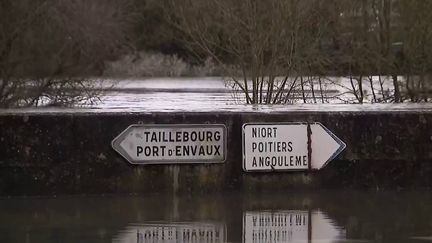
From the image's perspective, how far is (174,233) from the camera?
8211 millimetres

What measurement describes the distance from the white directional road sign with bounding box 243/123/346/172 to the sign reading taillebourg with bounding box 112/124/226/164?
13.8 inches

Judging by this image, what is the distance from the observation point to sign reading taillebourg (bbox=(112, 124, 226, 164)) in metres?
10.3

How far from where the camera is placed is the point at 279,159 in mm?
10594

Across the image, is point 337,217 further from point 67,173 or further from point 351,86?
point 351,86

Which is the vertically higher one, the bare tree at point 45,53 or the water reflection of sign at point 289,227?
the bare tree at point 45,53

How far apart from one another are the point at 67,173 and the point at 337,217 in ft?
10.6

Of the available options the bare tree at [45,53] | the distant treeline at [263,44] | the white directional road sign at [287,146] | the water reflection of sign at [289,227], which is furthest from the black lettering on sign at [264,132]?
the bare tree at [45,53]

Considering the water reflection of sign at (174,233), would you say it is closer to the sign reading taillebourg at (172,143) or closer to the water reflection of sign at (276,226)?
the water reflection of sign at (276,226)

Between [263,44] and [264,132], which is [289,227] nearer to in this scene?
[264,132]

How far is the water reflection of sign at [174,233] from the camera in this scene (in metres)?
7.95

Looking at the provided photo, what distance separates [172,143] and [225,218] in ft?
5.68

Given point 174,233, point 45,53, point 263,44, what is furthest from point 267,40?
point 174,233

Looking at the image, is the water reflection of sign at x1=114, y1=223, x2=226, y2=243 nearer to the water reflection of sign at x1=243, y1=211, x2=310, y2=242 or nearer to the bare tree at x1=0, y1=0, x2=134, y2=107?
the water reflection of sign at x1=243, y1=211, x2=310, y2=242

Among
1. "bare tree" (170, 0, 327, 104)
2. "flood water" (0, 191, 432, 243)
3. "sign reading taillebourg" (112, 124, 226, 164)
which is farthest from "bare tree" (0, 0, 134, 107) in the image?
"flood water" (0, 191, 432, 243)
